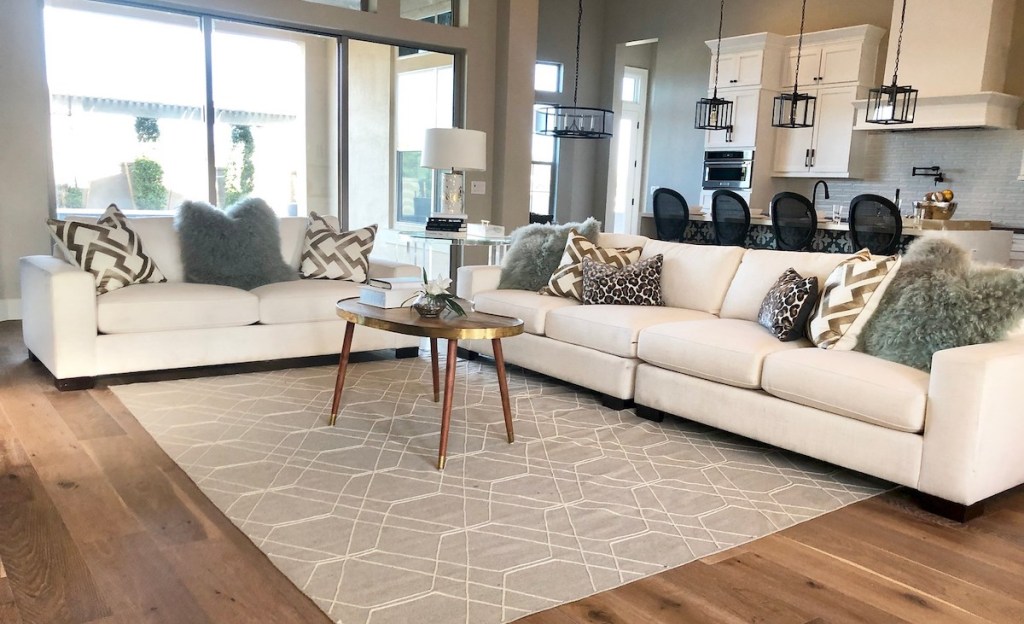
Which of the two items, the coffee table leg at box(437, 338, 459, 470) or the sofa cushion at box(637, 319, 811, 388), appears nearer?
the coffee table leg at box(437, 338, 459, 470)

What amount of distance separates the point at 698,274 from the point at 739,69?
15.9 ft

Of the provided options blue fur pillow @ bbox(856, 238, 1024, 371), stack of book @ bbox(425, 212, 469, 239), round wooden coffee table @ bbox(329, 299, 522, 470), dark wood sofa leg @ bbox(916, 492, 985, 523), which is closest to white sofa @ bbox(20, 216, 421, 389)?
round wooden coffee table @ bbox(329, 299, 522, 470)

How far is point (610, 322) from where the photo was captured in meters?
3.75

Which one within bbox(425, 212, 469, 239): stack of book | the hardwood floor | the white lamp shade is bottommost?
the hardwood floor

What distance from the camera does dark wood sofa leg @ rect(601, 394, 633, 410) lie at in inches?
148

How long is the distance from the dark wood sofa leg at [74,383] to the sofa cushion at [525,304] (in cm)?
197

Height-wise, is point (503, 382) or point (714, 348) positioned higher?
point (714, 348)

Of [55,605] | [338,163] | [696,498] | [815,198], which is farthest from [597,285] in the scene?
[815,198]

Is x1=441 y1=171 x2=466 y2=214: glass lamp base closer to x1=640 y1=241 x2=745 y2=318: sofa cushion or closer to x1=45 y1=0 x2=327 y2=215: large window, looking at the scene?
x1=45 y1=0 x2=327 y2=215: large window

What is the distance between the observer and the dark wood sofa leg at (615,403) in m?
3.76

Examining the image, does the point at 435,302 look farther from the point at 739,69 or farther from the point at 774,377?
the point at 739,69

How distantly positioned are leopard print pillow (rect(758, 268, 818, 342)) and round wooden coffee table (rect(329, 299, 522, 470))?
45.7 inches

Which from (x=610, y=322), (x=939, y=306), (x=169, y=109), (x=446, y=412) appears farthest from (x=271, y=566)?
(x=169, y=109)

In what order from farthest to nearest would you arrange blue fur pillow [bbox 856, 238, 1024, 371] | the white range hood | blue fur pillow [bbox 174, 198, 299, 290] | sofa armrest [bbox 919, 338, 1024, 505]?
the white range hood < blue fur pillow [bbox 174, 198, 299, 290] < blue fur pillow [bbox 856, 238, 1024, 371] < sofa armrest [bbox 919, 338, 1024, 505]
